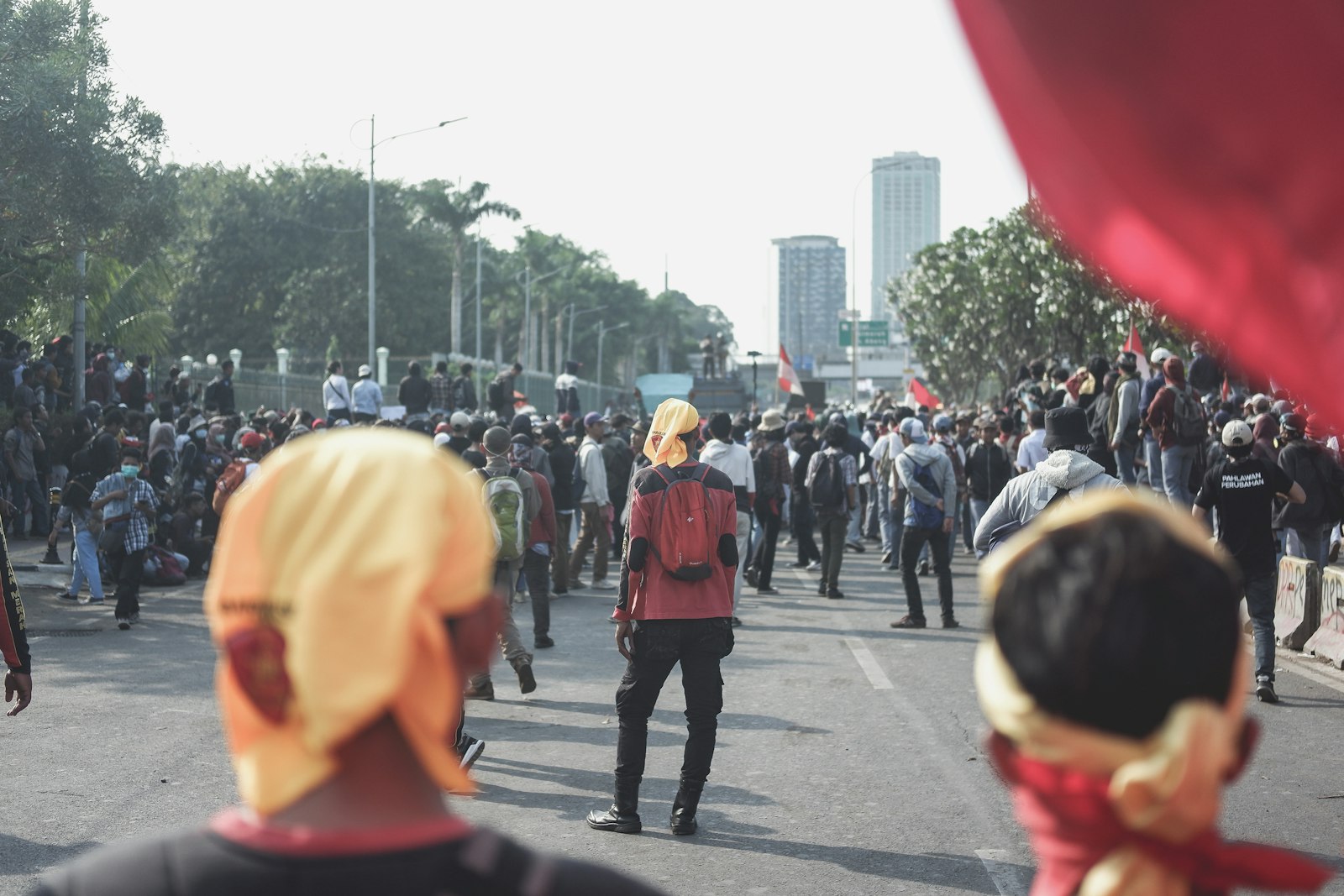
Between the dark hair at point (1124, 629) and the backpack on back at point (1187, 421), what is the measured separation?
47.8 feet

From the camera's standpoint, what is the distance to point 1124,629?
1.73 metres

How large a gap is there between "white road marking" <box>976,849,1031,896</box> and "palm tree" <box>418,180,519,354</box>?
61.6 metres

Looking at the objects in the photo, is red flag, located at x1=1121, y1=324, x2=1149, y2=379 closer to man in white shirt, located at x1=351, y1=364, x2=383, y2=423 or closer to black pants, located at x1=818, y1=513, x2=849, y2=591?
black pants, located at x1=818, y1=513, x2=849, y2=591

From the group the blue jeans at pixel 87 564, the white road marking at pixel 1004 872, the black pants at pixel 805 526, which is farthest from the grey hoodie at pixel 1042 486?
the black pants at pixel 805 526

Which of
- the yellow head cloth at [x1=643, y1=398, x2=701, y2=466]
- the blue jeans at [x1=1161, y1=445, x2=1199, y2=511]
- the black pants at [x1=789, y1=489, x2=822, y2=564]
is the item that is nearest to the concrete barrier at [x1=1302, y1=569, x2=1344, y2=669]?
the blue jeans at [x1=1161, y1=445, x2=1199, y2=511]

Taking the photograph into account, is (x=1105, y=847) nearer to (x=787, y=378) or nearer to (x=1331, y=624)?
(x=1331, y=624)

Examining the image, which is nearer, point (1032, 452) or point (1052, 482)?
point (1052, 482)

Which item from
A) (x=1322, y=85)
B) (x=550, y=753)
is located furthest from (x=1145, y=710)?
(x=550, y=753)

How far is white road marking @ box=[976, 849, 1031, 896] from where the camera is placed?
19.8ft

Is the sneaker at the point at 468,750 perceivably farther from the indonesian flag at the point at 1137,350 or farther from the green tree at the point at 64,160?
the green tree at the point at 64,160

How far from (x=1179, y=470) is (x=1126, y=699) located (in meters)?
15.0

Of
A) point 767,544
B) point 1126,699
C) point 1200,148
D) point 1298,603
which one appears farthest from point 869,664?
point 1200,148

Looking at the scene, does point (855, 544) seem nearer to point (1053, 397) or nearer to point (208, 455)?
point (1053, 397)

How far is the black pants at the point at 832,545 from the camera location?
1678cm
